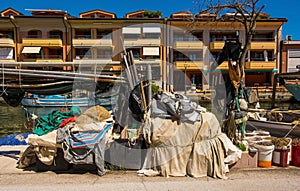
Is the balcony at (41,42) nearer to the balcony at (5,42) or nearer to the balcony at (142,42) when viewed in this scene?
the balcony at (5,42)

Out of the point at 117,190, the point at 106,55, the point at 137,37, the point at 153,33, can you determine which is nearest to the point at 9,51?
the point at 106,55

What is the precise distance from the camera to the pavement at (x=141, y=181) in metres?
4.08

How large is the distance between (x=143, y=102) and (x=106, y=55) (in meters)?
26.4

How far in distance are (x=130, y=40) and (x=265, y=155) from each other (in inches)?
1047

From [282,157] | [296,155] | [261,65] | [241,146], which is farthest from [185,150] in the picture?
[261,65]

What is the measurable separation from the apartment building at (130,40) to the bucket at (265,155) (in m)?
23.8

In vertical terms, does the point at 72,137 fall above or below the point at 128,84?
below

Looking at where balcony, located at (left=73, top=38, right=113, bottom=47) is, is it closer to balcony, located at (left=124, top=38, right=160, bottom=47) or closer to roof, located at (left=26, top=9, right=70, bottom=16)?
balcony, located at (left=124, top=38, right=160, bottom=47)

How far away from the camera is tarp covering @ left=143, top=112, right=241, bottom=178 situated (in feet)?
14.8

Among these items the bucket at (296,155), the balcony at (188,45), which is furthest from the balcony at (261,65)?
the bucket at (296,155)

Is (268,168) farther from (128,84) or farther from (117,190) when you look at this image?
(128,84)

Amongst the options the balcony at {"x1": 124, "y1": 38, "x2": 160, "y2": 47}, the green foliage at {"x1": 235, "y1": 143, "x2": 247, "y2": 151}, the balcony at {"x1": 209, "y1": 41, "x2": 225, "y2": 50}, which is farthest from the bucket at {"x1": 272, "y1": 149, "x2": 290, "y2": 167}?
the balcony at {"x1": 209, "y1": 41, "x2": 225, "y2": 50}

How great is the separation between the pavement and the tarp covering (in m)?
0.18

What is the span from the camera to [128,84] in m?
A: 5.59
